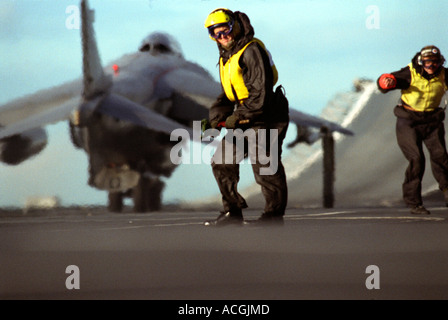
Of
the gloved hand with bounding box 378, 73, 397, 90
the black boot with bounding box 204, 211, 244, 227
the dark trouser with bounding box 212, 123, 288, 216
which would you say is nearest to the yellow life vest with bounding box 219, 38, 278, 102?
the dark trouser with bounding box 212, 123, 288, 216

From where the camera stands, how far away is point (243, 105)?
21.0 feet

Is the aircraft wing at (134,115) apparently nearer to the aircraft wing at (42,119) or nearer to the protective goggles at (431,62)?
the aircraft wing at (42,119)

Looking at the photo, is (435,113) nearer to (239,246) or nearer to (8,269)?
(239,246)

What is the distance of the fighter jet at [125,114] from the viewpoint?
48.3 feet

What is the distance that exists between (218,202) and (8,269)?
7661mm

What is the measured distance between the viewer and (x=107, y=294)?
151 inches

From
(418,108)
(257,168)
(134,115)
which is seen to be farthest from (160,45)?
(257,168)

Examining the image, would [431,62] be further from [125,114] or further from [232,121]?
[125,114]

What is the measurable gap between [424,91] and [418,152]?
0.64 metres

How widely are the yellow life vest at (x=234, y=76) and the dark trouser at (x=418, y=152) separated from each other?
2604 millimetres

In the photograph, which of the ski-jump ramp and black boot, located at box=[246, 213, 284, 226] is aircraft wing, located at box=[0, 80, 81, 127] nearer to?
the ski-jump ramp

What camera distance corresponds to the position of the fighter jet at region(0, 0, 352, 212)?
48.3 feet

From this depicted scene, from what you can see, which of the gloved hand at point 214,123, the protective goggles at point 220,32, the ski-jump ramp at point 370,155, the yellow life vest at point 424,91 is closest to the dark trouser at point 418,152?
the yellow life vest at point 424,91
